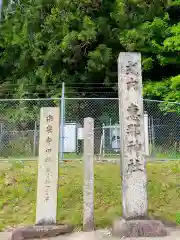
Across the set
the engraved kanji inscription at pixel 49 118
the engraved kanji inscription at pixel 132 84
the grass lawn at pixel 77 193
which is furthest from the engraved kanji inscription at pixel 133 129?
the grass lawn at pixel 77 193

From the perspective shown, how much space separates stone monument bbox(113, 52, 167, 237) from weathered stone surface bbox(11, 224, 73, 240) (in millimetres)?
1002

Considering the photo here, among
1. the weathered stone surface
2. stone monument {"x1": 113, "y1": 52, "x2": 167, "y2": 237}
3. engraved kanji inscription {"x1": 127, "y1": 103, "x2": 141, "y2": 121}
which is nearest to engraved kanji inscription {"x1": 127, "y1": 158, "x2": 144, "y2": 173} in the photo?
stone monument {"x1": 113, "y1": 52, "x2": 167, "y2": 237}

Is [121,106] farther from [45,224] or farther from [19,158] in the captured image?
[19,158]

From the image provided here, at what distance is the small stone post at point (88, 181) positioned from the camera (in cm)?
691

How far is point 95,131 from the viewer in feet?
37.3

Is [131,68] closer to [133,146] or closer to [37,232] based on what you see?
[133,146]

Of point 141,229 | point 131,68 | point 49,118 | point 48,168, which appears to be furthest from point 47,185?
point 131,68

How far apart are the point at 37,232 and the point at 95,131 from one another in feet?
17.4

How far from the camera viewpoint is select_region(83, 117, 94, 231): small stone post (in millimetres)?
6910

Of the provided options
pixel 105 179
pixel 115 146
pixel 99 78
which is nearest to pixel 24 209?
pixel 105 179

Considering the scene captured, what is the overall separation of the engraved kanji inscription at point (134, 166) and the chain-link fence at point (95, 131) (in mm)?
3673

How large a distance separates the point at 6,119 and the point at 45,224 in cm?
568

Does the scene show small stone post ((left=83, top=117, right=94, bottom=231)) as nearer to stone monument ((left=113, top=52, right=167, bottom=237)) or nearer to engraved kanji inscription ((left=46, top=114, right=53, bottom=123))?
stone monument ((left=113, top=52, right=167, bottom=237))

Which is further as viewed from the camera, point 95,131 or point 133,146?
point 95,131
